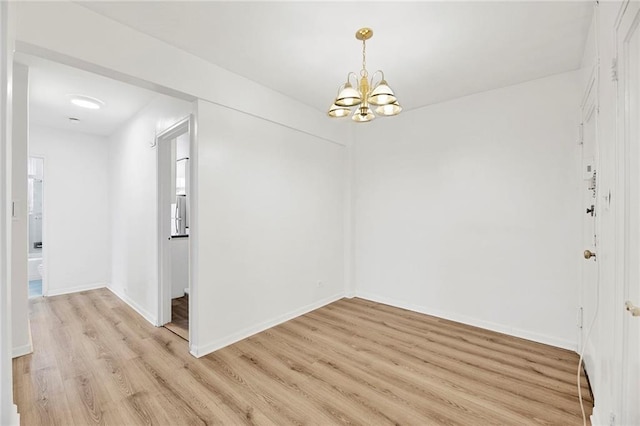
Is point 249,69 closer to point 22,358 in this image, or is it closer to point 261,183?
point 261,183

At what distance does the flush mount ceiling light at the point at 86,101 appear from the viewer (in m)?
3.53

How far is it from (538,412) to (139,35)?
13.3 ft

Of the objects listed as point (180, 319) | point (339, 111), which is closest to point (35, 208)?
point (180, 319)

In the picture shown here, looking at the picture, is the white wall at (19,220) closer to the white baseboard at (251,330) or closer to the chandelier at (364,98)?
the white baseboard at (251,330)

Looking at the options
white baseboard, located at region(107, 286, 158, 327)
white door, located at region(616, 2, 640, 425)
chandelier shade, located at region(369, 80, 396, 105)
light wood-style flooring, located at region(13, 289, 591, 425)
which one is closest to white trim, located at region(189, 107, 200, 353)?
light wood-style flooring, located at region(13, 289, 591, 425)

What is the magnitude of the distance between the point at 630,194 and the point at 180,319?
4.21 meters

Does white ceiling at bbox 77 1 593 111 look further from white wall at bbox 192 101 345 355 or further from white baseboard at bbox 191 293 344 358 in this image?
white baseboard at bbox 191 293 344 358

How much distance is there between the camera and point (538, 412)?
1.93m

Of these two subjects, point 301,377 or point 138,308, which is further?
point 138,308

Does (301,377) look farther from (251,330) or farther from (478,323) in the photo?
(478,323)

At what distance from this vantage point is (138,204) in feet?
12.9

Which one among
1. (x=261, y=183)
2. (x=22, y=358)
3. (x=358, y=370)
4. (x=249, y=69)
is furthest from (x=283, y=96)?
(x=22, y=358)

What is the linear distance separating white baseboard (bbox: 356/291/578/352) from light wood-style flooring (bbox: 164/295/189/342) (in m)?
2.52

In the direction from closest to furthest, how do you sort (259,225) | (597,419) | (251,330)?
(597,419) < (251,330) < (259,225)
